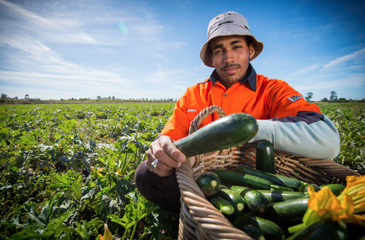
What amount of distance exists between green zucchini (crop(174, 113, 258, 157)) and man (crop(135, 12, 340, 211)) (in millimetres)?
195

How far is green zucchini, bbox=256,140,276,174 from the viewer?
6.19 feet

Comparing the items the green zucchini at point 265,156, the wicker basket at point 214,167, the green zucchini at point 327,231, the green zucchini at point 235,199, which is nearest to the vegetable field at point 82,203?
the wicker basket at point 214,167

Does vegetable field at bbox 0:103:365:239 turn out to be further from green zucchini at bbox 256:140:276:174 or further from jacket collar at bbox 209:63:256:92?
jacket collar at bbox 209:63:256:92

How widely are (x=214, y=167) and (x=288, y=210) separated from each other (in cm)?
94

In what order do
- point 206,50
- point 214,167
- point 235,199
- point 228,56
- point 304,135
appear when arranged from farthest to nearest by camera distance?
point 206,50 → point 228,56 → point 214,167 → point 304,135 → point 235,199

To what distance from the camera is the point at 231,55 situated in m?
2.68

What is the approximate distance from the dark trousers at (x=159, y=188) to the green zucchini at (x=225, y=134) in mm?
649

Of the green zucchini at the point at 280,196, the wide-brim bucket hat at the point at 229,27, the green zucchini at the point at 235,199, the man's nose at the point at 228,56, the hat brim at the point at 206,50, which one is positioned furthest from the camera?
the hat brim at the point at 206,50

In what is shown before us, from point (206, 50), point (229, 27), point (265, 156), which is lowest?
point (265, 156)

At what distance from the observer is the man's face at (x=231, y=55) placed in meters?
2.68

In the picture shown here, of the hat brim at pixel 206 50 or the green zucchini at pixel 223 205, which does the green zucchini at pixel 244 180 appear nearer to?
the green zucchini at pixel 223 205

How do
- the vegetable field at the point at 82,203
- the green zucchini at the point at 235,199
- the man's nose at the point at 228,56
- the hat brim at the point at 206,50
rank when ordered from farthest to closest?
the hat brim at the point at 206,50 < the man's nose at the point at 228,56 < the vegetable field at the point at 82,203 < the green zucchini at the point at 235,199

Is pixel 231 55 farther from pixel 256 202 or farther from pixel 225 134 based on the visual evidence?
pixel 256 202

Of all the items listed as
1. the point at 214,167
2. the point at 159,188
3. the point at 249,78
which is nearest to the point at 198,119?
the point at 214,167
